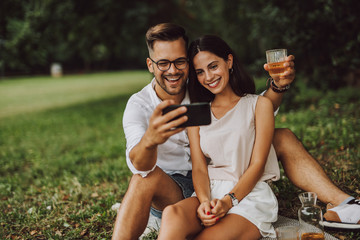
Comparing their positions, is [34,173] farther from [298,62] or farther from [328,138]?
[298,62]

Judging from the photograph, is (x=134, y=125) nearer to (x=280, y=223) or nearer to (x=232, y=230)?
(x=232, y=230)

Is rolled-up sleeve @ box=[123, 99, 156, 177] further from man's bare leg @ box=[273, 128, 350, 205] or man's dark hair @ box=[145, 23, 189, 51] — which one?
man's bare leg @ box=[273, 128, 350, 205]

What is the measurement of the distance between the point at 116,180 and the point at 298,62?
4.36 meters

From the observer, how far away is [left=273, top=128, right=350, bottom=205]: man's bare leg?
9.48 feet

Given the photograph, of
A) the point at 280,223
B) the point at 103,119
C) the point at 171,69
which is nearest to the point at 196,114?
the point at 171,69

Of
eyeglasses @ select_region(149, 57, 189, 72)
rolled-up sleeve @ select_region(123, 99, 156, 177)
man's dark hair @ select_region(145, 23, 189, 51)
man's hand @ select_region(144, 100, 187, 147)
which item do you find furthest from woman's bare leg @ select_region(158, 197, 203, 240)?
man's dark hair @ select_region(145, 23, 189, 51)

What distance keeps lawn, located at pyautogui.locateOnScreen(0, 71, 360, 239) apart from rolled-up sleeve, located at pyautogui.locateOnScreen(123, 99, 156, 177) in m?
1.06

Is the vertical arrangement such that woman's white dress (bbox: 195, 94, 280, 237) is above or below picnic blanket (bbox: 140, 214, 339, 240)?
above

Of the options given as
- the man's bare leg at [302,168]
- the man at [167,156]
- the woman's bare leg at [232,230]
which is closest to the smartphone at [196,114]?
the man at [167,156]

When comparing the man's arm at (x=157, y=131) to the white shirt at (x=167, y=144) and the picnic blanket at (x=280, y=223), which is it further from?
the picnic blanket at (x=280, y=223)

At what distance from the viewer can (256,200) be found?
8.78ft

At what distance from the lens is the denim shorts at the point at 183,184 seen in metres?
2.97

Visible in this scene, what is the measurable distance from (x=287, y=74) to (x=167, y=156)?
124 centimetres

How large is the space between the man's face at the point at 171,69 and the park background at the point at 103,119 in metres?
1.53
